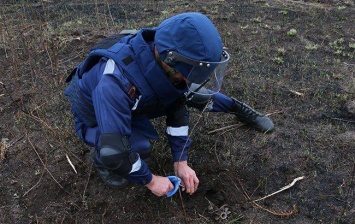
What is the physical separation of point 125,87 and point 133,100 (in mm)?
114

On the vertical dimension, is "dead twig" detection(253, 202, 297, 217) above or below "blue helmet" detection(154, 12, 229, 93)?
below

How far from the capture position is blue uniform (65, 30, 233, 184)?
2.34 metres

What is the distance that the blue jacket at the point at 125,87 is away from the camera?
2.34 m

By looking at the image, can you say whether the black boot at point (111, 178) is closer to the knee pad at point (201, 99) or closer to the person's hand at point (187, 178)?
the person's hand at point (187, 178)

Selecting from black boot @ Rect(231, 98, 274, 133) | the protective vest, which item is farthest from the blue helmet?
black boot @ Rect(231, 98, 274, 133)

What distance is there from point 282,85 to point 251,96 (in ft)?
1.29

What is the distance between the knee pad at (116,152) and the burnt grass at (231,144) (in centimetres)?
45

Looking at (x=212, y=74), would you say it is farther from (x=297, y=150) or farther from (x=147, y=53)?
(x=297, y=150)

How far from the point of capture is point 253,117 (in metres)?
3.59

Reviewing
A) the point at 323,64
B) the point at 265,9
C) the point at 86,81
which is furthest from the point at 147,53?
the point at 265,9

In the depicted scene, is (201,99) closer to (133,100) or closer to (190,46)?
(133,100)

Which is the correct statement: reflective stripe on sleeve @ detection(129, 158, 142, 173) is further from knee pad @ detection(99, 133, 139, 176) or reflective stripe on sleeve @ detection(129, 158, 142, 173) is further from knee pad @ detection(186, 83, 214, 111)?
knee pad @ detection(186, 83, 214, 111)

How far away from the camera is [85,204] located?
3.03 metres

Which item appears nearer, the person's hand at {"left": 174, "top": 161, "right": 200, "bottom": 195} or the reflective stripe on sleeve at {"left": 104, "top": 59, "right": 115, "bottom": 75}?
the reflective stripe on sleeve at {"left": 104, "top": 59, "right": 115, "bottom": 75}
